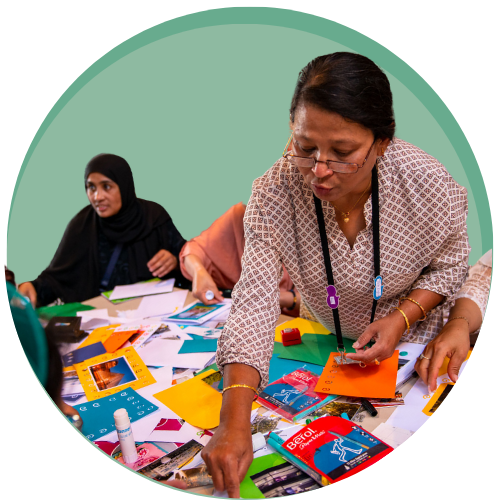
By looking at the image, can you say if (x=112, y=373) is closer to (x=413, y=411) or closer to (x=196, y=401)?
(x=196, y=401)

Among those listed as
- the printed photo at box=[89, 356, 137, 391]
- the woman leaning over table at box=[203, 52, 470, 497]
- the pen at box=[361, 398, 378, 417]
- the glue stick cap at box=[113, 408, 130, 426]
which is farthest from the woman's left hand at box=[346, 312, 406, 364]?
the printed photo at box=[89, 356, 137, 391]

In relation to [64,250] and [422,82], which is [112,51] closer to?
[422,82]

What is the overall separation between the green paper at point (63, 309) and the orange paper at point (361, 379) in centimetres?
113

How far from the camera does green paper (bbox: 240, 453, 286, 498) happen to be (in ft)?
3.70

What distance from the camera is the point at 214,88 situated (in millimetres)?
1848

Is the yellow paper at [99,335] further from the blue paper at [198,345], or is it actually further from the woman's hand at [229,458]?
the woman's hand at [229,458]

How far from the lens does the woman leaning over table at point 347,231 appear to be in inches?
43.7

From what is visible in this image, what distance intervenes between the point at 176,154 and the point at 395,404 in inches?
53.8

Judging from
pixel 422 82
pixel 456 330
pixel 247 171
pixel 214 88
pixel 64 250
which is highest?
pixel 214 88

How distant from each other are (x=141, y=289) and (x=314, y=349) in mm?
1078

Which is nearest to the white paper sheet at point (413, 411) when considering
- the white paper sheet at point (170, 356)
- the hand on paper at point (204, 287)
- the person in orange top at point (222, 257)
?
the white paper sheet at point (170, 356)

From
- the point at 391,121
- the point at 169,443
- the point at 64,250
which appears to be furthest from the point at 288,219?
the point at 64,250

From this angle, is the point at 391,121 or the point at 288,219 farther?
the point at 288,219

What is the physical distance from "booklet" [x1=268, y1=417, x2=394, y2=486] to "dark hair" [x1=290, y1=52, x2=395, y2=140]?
29.3 inches
